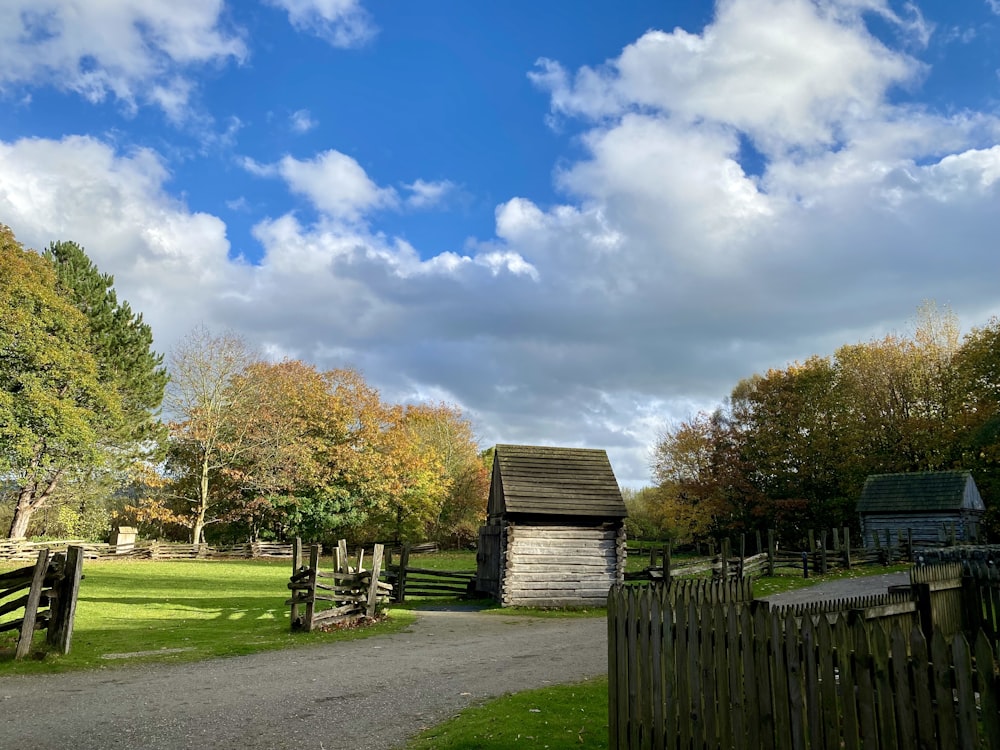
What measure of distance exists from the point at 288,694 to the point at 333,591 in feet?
26.8

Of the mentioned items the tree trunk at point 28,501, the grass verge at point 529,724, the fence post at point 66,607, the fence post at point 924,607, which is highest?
the tree trunk at point 28,501

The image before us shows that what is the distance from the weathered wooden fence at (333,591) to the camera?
57.5 ft

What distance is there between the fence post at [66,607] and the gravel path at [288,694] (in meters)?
1.82

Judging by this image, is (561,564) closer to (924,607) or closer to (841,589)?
(841,589)

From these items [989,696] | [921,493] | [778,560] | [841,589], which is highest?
[921,493]

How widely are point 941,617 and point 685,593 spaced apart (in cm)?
507

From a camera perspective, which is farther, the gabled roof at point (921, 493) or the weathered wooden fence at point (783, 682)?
the gabled roof at point (921, 493)

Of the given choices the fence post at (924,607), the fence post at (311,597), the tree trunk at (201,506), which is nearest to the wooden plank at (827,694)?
the fence post at (924,607)

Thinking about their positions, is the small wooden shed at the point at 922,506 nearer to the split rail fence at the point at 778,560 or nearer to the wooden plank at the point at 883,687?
the split rail fence at the point at 778,560

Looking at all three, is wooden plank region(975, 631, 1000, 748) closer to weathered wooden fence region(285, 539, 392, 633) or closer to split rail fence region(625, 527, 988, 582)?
weathered wooden fence region(285, 539, 392, 633)

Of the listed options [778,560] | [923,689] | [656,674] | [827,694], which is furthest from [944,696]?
[778,560]

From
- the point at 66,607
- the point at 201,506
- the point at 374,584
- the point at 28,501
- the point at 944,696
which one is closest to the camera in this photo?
the point at 944,696

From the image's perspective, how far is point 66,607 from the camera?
1384 cm

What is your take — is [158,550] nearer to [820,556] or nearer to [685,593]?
[820,556]
